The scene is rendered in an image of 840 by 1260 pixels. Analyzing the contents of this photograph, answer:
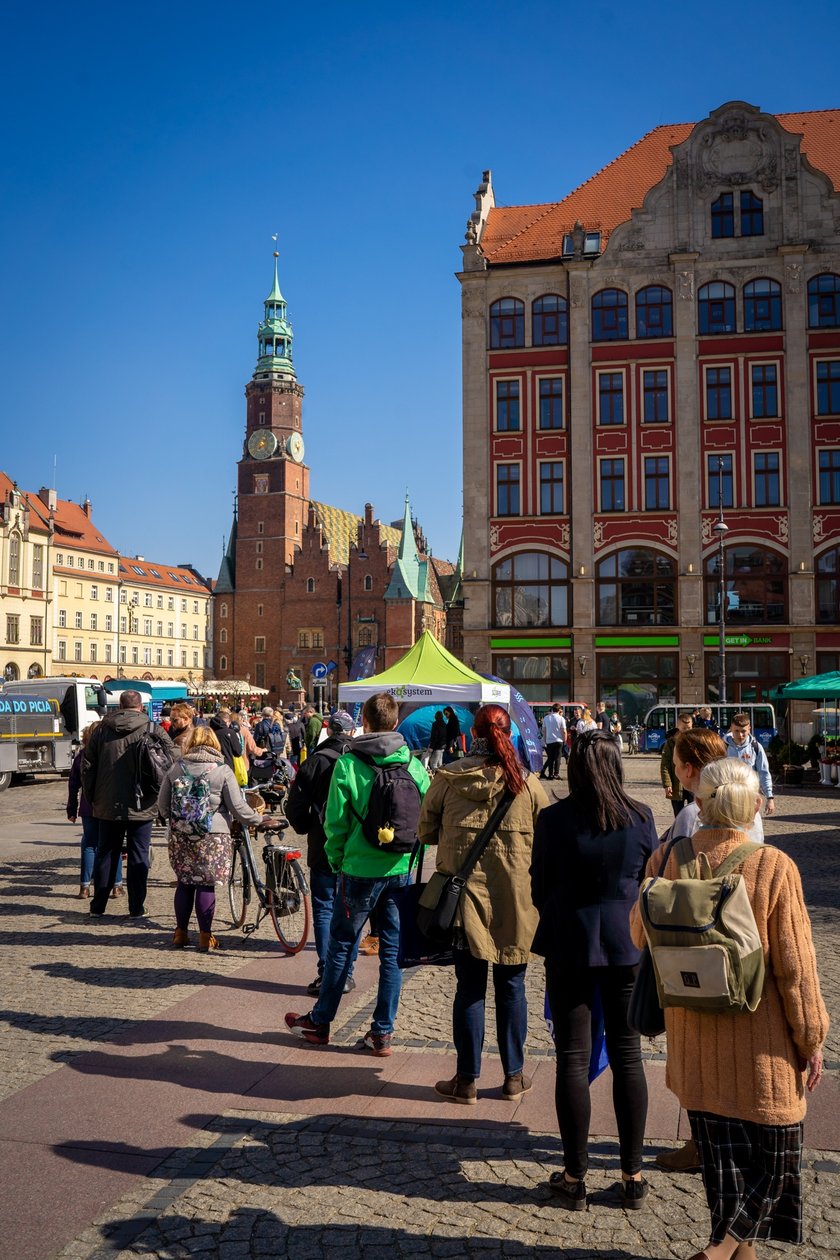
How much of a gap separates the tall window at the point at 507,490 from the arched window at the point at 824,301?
11965 millimetres

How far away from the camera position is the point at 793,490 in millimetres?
38969

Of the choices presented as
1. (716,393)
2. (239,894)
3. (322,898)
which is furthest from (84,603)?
(322,898)

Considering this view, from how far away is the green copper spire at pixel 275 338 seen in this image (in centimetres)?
9038

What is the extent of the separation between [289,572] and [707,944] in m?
84.8

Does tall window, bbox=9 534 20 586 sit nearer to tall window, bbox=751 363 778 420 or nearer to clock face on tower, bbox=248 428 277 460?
clock face on tower, bbox=248 428 277 460

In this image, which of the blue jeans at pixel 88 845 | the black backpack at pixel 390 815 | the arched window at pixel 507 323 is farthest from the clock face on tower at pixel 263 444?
the black backpack at pixel 390 815

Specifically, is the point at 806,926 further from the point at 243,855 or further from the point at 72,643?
the point at 72,643

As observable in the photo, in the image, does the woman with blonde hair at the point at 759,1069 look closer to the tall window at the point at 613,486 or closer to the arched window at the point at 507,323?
the tall window at the point at 613,486

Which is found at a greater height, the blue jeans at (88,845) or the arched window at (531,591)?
the arched window at (531,591)

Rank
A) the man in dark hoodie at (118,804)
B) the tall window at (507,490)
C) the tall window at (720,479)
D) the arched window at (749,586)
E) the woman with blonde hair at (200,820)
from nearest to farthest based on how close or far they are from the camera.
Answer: the woman with blonde hair at (200,820) < the man in dark hoodie at (118,804) < the arched window at (749,586) < the tall window at (720,479) < the tall window at (507,490)

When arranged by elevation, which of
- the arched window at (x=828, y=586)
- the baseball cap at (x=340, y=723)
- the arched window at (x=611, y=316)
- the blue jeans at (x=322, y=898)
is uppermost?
the arched window at (x=611, y=316)

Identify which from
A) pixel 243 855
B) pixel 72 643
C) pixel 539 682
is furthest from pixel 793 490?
pixel 72 643

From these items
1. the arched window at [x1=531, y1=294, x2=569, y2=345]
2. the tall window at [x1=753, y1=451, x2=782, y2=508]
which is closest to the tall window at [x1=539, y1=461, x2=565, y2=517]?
the arched window at [x1=531, y1=294, x2=569, y2=345]

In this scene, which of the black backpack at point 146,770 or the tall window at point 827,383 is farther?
the tall window at point 827,383
